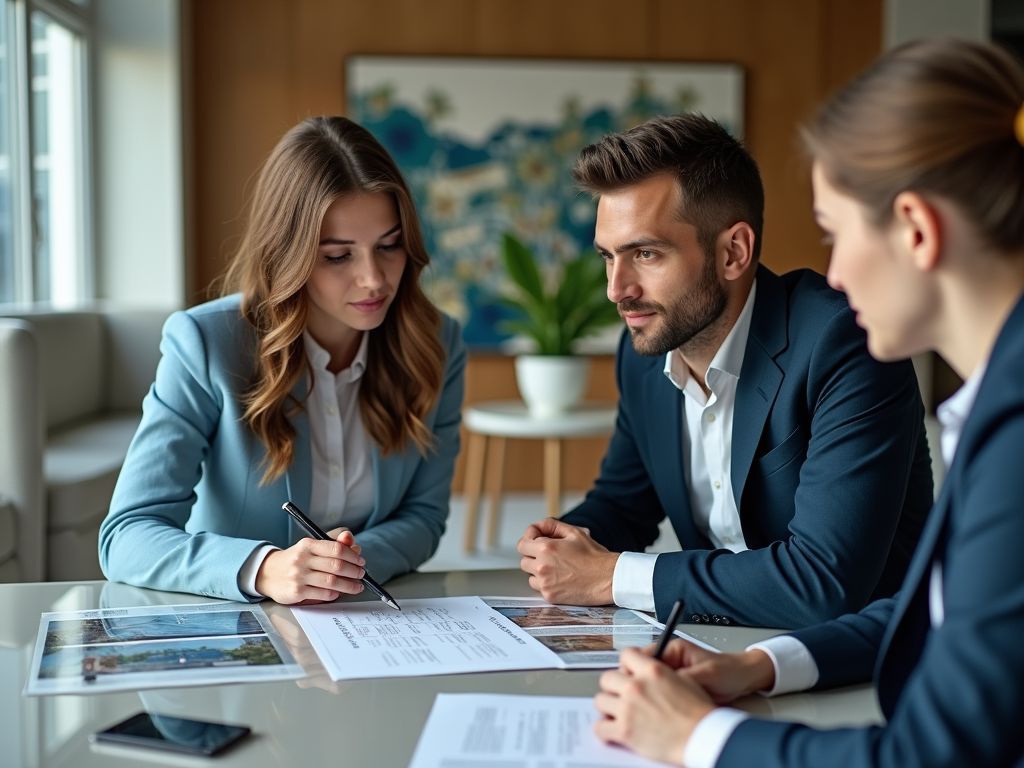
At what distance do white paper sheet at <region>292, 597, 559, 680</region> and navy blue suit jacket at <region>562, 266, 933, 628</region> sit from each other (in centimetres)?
24

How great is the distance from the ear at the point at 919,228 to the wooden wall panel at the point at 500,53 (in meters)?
4.85

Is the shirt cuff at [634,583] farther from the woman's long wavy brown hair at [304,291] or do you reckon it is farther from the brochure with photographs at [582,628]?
the woman's long wavy brown hair at [304,291]

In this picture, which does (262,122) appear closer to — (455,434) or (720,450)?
(455,434)

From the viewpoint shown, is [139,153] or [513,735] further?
[139,153]

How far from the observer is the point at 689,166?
169 centimetres

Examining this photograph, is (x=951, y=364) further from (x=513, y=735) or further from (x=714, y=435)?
(x=714, y=435)

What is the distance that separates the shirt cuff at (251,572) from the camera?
1401 millimetres

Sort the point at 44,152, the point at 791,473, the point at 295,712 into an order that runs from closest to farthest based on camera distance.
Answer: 1. the point at 295,712
2. the point at 791,473
3. the point at 44,152

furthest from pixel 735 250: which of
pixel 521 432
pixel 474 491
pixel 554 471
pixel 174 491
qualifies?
pixel 474 491

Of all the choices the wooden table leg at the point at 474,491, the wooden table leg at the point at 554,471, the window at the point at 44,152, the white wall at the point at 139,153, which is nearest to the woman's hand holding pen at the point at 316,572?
the wooden table leg at the point at 554,471

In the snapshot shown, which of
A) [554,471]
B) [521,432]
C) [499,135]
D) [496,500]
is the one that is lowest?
[496,500]

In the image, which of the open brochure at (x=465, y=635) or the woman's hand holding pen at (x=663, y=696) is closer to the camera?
the woman's hand holding pen at (x=663, y=696)

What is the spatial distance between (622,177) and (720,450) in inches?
18.4

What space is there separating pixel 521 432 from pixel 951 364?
3239 millimetres
